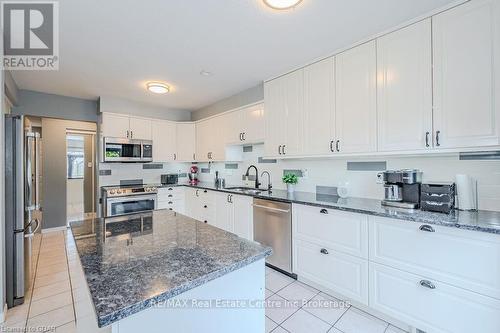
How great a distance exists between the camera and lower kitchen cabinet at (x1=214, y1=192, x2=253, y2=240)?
10.3ft

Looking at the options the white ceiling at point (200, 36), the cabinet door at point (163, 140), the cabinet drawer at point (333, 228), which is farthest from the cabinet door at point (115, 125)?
the cabinet drawer at point (333, 228)

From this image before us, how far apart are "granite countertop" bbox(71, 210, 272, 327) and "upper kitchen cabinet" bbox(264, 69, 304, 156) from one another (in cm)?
177

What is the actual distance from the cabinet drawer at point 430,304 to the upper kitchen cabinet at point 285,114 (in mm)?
1577

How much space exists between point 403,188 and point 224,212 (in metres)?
2.40

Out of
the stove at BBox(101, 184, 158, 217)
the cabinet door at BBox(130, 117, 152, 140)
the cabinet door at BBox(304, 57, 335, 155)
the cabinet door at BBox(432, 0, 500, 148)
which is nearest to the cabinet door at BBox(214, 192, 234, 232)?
the stove at BBox(101, 184, 158, 217)

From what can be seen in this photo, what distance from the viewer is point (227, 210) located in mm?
3521

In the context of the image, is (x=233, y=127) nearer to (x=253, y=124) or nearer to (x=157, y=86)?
(x=253, y=124)

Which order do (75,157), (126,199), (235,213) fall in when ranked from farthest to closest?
(75,157) < (126,199) < (235,213)

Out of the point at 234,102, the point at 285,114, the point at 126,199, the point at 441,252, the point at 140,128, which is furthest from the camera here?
the point at 140,128

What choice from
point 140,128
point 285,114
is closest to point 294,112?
point 285,114

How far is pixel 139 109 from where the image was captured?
4.47m

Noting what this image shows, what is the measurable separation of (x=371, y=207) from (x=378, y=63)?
1356mm

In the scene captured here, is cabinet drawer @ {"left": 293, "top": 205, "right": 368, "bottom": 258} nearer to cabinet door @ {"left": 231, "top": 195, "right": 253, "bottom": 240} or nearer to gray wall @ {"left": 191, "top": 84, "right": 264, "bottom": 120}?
cabinet door @ {"left": 231, "top": 195, "right": 253, "bottom": 240}

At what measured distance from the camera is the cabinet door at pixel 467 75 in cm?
162
